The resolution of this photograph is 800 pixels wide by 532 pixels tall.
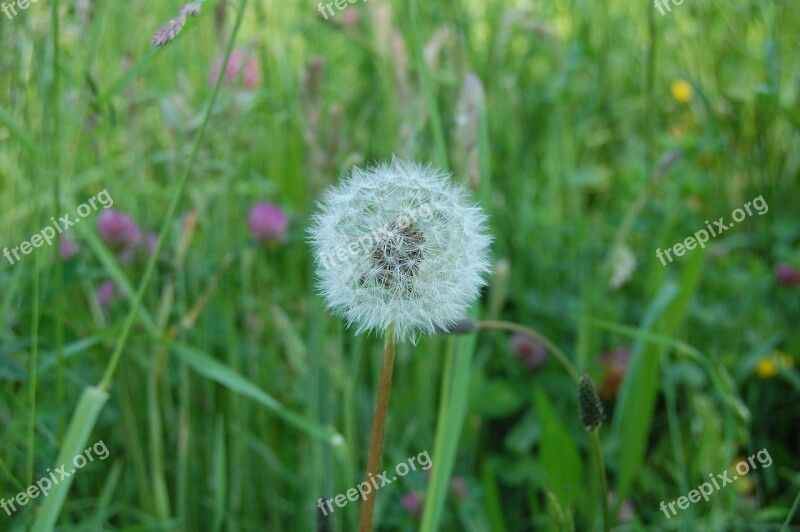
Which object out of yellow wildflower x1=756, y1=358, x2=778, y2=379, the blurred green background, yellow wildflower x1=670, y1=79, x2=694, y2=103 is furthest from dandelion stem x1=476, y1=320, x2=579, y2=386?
yellow wildflower x1=670, y1=79, x2=694, y2=103

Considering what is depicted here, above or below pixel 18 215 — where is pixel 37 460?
below

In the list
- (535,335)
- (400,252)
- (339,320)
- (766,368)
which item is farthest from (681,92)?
(400,252)

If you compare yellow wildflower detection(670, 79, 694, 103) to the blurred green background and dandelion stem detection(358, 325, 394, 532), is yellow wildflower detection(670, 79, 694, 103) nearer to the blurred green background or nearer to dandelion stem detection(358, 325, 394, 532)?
the blurred green background

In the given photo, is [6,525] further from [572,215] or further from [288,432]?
[572,215]

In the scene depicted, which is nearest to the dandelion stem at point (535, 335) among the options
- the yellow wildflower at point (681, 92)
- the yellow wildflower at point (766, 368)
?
the yellow wildflower at point (766, 368)

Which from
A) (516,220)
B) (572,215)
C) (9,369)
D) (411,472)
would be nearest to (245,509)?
(411,472)

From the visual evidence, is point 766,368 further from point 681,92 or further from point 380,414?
point 380,414

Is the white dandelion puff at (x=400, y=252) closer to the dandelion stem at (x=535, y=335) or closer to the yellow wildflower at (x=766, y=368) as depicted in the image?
the dandelion stem at (x=535, y=335)
